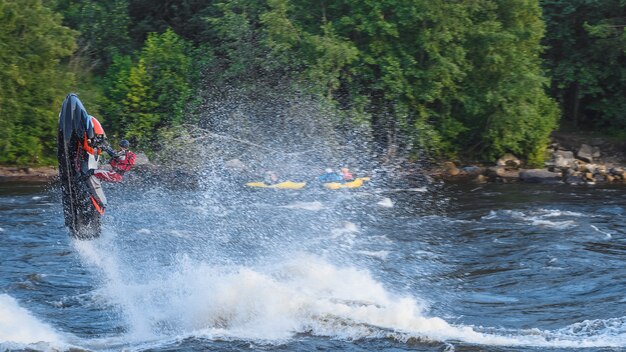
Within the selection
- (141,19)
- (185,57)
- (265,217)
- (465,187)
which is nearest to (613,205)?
(465,187)

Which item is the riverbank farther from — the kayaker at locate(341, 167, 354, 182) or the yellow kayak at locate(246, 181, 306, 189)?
the kayaker at locate(341, 167, 354, 182)

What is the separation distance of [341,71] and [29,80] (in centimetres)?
1021

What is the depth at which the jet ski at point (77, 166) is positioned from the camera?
16.0 m

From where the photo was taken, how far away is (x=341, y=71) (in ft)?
105

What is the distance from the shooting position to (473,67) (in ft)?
106

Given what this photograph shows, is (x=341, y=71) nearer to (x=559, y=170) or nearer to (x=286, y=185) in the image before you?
(x=286, y=185)

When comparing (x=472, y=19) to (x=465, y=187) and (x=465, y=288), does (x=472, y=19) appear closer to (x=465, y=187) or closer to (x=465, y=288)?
(x=465, y=187)

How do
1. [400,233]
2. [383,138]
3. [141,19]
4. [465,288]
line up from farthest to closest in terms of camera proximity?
[141,19] → [383,138] → [400,233] → [465,288]

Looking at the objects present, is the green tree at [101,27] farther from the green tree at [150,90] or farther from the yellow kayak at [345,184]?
the yellow kayak at [345,184]

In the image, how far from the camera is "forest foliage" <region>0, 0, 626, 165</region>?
3069 cm

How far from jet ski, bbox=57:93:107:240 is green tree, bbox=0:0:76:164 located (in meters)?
14.5

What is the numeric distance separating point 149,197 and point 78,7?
12110 millimetres

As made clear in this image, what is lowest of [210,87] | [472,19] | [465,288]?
[465,288]

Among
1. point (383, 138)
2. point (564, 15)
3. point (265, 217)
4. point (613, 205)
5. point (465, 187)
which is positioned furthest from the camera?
point (564, 15)
